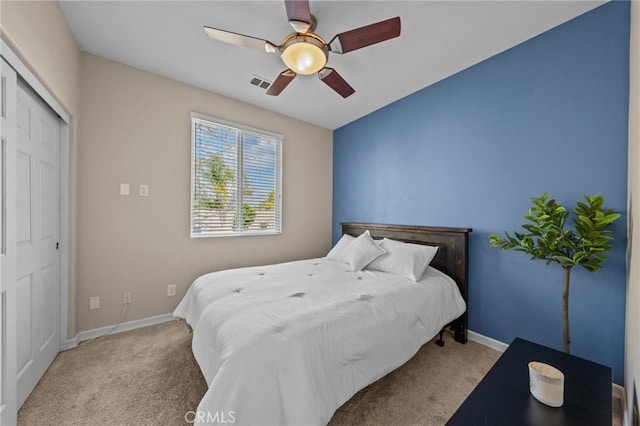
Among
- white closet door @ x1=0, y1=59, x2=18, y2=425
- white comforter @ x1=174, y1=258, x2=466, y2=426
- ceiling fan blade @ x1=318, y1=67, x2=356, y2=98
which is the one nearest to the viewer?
white comforter @ x1=174, y1=258, x2=466, y2=426

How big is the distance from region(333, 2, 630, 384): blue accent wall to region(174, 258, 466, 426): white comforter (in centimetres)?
51

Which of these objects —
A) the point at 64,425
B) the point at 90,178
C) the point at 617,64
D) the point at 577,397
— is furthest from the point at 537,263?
the point at 90,178

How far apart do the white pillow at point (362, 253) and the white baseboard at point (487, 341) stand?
3.92 feet

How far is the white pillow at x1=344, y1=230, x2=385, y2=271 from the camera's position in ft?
8.89

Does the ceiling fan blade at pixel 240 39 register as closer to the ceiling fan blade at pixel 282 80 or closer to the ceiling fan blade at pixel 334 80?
the ceiling fan blade at pixel 282 80

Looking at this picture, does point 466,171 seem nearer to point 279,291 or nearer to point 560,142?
point 560,142

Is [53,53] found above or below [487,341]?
above

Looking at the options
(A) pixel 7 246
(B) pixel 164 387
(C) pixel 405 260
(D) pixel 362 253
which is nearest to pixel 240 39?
(A) pixel 7 246

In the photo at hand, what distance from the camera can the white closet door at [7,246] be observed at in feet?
4.14

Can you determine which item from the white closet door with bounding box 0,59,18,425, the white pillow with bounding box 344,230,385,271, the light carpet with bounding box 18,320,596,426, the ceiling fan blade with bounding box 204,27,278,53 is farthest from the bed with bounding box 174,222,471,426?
the ceiling fan blade with bounding box 204,27,278,53

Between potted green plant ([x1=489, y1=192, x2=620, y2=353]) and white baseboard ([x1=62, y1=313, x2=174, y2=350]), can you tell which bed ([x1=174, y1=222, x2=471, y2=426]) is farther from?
white baseboard ([x1=62, y1=313, x2=174, y2=350])

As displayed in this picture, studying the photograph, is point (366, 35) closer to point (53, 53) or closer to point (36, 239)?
point (53, 53)

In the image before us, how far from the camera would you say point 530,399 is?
108 cm

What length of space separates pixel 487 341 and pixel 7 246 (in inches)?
143
